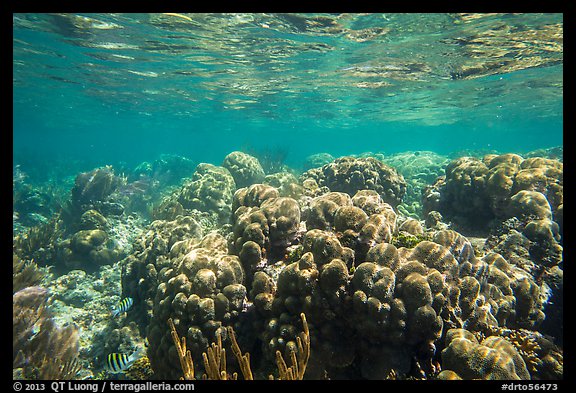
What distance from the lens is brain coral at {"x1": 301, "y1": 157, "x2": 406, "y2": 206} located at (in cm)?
1145

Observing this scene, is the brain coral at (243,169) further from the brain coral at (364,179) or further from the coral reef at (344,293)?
the coral reef at (344,293)

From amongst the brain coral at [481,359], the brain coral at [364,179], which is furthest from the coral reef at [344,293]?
the brain coral at [364,179]

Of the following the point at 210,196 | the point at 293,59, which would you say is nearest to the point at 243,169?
the point at 210,196

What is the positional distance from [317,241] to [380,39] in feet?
45.8

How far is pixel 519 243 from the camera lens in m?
7.48

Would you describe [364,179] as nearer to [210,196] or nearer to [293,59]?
[210,196]

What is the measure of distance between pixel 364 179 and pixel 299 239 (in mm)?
6216

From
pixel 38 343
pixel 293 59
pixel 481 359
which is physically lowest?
pixel 38 343

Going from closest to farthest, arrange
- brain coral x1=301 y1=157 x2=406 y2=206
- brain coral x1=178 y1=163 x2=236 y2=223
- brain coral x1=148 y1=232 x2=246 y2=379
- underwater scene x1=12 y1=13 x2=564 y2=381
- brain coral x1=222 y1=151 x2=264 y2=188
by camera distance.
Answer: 1. underwater scene x1=12 y1=13 x2=564 y2=381
2. brain coral x1=148 y1=232 x2=246 y2=379
3. brain coral x1=301 y1=157 x2=406 y2=206
4. brain coral x1=178 y1=163 x2=236 y2=223
5. brain coral x1=222 y1=151 x2=264 y2=188

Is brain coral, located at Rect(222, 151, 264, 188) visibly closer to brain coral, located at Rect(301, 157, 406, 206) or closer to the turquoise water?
brain coral, located at Rect(301, 157, 406, 206)

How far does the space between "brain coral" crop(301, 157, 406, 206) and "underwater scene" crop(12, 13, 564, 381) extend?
8 cm

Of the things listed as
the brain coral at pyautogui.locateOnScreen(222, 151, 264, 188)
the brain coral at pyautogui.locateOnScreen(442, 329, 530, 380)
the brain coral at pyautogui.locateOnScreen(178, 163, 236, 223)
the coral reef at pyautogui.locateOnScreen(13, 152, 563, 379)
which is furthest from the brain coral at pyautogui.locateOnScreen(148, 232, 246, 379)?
the brain coral at pyautogui.locateOnScreen(222, 151, 264, 188)

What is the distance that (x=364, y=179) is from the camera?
11.5 m
